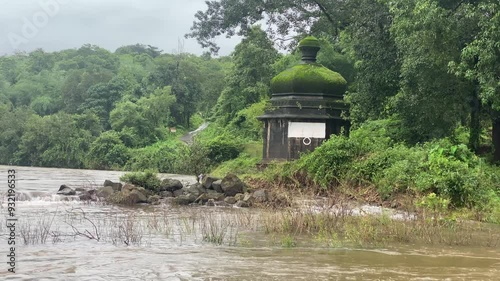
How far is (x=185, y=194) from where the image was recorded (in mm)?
18531

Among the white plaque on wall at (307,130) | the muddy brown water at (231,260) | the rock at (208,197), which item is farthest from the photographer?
the white plaque on wall at (307,130)

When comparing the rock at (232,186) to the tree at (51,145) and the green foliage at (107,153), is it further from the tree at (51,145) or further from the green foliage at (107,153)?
the tree at (51,145)

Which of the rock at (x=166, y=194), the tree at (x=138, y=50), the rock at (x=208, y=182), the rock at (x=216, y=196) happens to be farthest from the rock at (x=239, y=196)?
the tree at (x=138, y=50)

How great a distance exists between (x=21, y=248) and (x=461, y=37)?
1369cm

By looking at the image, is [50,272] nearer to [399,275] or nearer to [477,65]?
[399,275]

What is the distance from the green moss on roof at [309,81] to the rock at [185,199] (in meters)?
6.49

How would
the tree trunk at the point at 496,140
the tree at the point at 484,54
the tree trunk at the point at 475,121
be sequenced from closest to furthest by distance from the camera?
1. the tree at the point at 484,54
2. the tree trunk at the point at 475,121
3. the tree trunk at the point at 496,140

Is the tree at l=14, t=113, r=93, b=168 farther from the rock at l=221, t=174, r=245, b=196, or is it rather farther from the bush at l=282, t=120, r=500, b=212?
A: the bush at l=282, t=120, r=500, b=212

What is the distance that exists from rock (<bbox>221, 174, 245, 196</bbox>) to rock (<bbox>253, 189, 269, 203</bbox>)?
121cm

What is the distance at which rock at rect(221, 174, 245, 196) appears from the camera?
1836cm

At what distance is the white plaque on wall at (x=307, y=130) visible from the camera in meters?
21.8

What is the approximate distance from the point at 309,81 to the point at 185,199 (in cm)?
715

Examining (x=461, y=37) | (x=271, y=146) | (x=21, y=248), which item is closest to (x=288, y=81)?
(x=271, y=146)

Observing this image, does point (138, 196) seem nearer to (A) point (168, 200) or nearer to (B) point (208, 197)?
(A) point (168, 200)
